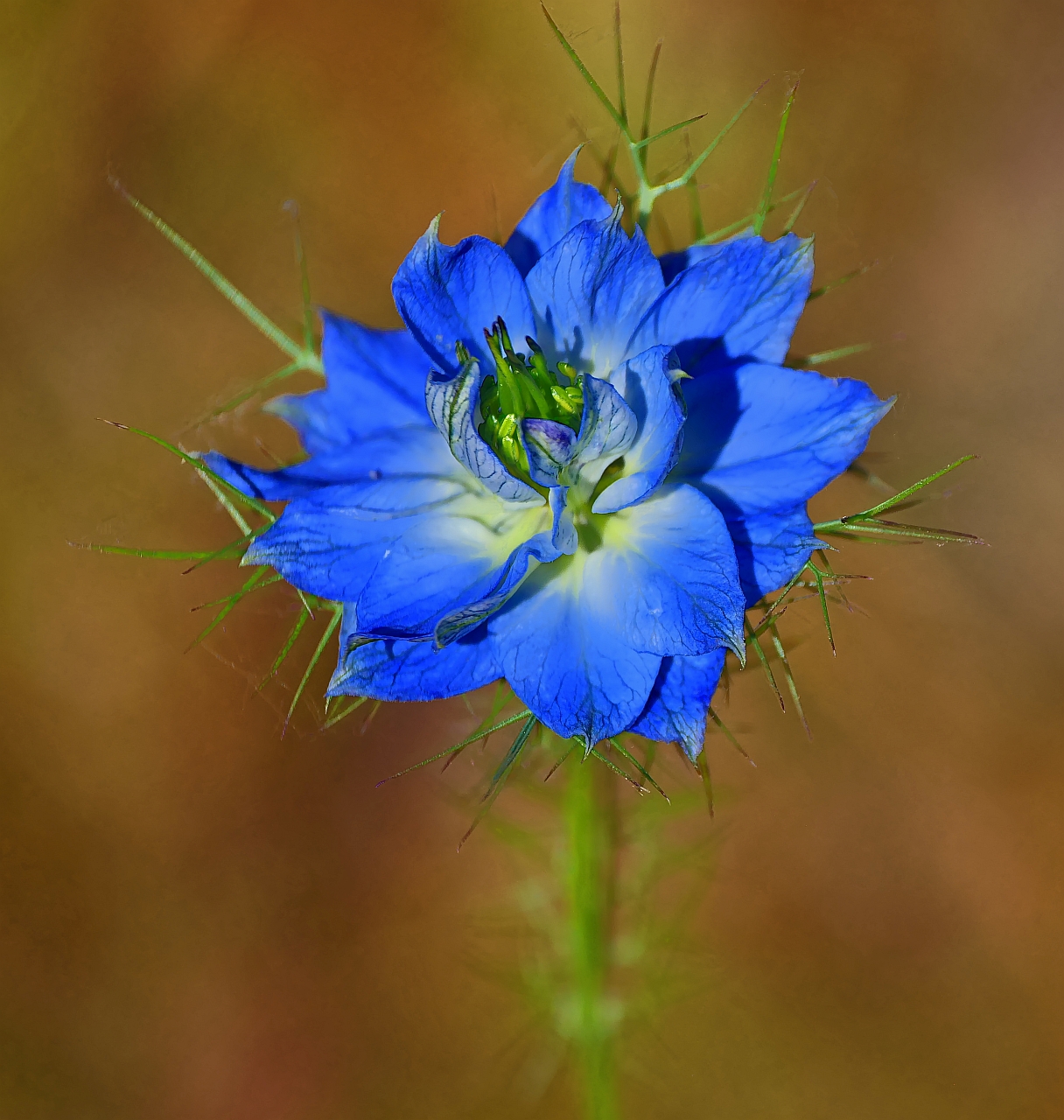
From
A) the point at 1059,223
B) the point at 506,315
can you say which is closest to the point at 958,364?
the point at 1059,223

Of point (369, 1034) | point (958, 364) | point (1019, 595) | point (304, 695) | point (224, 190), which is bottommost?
point (1019, 595)

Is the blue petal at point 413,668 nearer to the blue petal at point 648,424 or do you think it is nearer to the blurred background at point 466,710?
the blue petal at point 648,424

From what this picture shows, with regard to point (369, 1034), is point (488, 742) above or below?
above

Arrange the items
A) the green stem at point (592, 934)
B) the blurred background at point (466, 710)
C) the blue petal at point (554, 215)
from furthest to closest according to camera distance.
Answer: the blurred background at point (466, 710) → the green stem at point (592, 934) → the blue petal at point (554, 215)

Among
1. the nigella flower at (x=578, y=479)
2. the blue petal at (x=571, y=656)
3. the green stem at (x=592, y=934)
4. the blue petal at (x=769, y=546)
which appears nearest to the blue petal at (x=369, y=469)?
the nigella flower at (x=578, y=479)

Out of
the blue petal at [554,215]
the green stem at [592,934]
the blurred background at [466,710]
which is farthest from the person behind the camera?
the blurred background at [466,710]

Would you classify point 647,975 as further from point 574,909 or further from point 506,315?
point 506,315

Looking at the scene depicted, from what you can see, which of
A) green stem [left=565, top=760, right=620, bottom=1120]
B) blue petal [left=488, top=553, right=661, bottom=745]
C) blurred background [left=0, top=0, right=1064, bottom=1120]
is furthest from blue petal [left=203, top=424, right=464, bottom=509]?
blurred background [left=0, top=0, right=1064, bottom=1120]

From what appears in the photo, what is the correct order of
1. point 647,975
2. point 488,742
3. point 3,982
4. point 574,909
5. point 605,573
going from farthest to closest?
point 3,982 → point 647,975 → point 488,742 → point 574,909 → point 605,573
